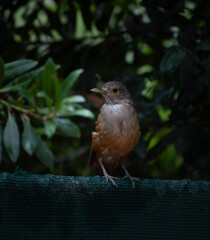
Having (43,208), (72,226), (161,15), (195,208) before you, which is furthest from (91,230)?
(161,15)

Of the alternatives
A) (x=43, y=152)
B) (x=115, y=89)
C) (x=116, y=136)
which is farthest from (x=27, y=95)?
(x=115, y=89)

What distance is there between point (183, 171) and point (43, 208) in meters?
3.51

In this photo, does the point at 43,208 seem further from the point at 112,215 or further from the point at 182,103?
the point at 182,103

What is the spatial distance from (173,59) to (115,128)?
2.83ft

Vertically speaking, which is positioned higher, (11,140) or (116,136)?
(11,140)

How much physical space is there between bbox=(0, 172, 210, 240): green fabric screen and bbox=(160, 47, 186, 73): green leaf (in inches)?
48.6

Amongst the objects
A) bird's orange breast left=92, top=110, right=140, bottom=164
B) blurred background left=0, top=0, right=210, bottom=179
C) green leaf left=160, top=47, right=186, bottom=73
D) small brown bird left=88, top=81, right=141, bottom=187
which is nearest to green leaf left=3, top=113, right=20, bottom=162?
blurred background left=0, top=0, right=210, bottom=179

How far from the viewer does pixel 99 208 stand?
2.84 m

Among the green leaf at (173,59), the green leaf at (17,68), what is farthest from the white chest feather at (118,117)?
the green leaf at (17,68)

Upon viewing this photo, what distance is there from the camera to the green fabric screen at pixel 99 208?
2.68 meters

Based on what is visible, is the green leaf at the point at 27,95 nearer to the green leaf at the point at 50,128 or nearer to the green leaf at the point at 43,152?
the green leaf at the point at 50,128

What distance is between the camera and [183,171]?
5.91 m

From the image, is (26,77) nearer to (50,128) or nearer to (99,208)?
(50,128)

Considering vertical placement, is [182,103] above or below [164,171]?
above
